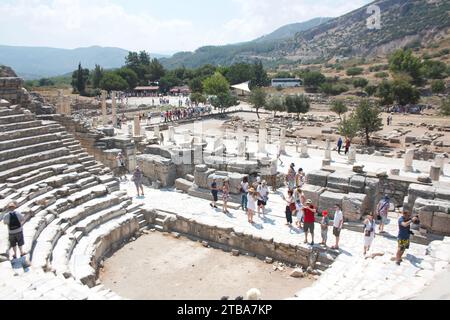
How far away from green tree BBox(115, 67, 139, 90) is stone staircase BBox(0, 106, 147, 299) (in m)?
52.9

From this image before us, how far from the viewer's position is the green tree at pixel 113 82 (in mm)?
61844

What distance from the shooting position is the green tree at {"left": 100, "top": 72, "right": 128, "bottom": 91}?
2435 inches

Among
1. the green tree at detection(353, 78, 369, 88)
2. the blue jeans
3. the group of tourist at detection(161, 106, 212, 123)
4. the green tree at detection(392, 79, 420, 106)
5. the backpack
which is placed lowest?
the blue jeans

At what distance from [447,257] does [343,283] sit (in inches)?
109

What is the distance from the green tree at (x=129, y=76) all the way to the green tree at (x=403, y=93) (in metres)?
41.5

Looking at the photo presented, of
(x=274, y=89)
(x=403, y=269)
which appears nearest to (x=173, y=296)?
(x=403, y=269)

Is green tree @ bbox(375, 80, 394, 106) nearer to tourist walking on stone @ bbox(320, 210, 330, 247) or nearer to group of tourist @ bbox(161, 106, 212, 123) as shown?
group of tourist @ bbox(161, 106, 212, 123)

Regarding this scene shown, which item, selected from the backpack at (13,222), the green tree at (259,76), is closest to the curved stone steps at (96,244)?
the backpack at (13,222)

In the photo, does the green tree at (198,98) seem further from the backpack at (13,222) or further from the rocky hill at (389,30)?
the rocky hill at (389,30)

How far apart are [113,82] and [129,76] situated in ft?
21.1

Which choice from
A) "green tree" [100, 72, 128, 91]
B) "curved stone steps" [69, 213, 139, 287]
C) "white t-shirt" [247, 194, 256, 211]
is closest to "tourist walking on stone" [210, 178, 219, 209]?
"white t-shirt" [247, 194, 256, 211]

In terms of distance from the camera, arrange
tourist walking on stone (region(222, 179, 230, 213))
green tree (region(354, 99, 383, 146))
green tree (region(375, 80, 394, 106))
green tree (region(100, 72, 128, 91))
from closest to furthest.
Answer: tourist walking on stone (region(222, 179, 230, 213)) < green tree (region(354, 99, 383, 146)) < green tree (region(375, 80, 394, 106)) < green tree (region(100, 72, 128, 91))
